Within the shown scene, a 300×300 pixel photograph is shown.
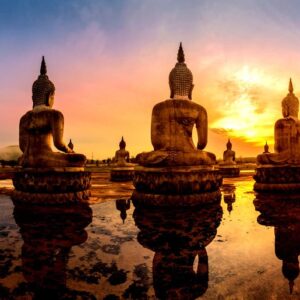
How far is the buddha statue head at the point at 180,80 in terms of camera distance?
6488 millimetres

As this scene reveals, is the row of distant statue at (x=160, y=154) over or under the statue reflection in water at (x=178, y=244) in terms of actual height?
over

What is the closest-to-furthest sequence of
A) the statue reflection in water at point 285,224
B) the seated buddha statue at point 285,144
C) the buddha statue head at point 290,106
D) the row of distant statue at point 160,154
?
the statue reflection in water at point 285,224
the row of distant statue at point 160,154
the seated buddha statue at point 285,144
the buddha statue head at point 290,106

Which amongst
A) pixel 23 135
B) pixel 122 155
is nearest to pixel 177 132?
pixel 23 135

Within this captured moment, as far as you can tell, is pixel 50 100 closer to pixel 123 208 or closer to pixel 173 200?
pixel 123 208

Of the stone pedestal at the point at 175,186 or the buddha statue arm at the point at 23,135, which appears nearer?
the stone pedestal at the point at 175,186

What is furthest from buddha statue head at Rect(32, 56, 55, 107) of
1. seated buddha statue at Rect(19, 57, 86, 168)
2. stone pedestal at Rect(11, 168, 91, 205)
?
stone pedestal at Rect(11, 168, 91, 205)

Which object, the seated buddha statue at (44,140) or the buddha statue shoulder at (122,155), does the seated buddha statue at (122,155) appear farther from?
the seated buddha statue at (44,140)

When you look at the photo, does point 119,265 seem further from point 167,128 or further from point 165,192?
point 167,128

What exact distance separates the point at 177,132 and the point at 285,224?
281 cm

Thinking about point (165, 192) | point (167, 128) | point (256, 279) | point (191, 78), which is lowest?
point (256, 279)

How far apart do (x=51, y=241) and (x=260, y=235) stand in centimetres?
246

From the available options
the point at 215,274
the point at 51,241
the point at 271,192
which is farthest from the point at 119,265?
the point at 271,192

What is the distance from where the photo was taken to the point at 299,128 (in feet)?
25.6

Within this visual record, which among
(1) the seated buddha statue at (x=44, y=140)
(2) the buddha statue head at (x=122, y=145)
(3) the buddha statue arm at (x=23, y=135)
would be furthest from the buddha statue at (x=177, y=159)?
(2) the buddha statue head at (x=122, y=145)
